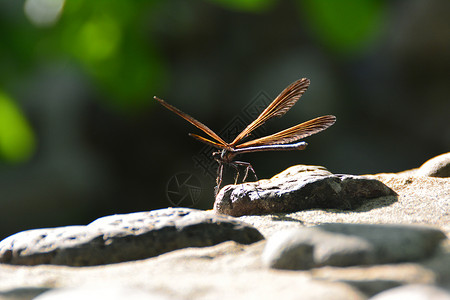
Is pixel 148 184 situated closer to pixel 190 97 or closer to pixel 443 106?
pixel 190 97

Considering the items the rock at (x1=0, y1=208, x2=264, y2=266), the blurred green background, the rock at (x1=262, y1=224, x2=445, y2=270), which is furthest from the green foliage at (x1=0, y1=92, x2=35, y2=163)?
the blurred green background

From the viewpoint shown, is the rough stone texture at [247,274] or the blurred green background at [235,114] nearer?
the rough stone texture at [247,274]

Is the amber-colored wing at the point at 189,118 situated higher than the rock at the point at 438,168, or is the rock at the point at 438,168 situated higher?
the amber-colored wing at the point at 189,118

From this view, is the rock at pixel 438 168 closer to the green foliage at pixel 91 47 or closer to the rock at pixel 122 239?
the rock at pixel 122 239

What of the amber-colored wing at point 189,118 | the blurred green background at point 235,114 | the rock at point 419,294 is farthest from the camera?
the blurred green background at point 235,114

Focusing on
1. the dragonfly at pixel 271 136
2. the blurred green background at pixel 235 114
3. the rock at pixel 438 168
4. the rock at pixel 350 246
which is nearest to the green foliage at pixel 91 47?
the rock at pixel 350 246

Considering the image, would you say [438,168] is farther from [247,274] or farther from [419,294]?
[419,294]

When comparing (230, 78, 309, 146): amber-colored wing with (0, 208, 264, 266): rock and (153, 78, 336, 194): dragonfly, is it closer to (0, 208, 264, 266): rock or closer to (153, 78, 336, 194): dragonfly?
(153, 78, 336, 194): dragonfly
